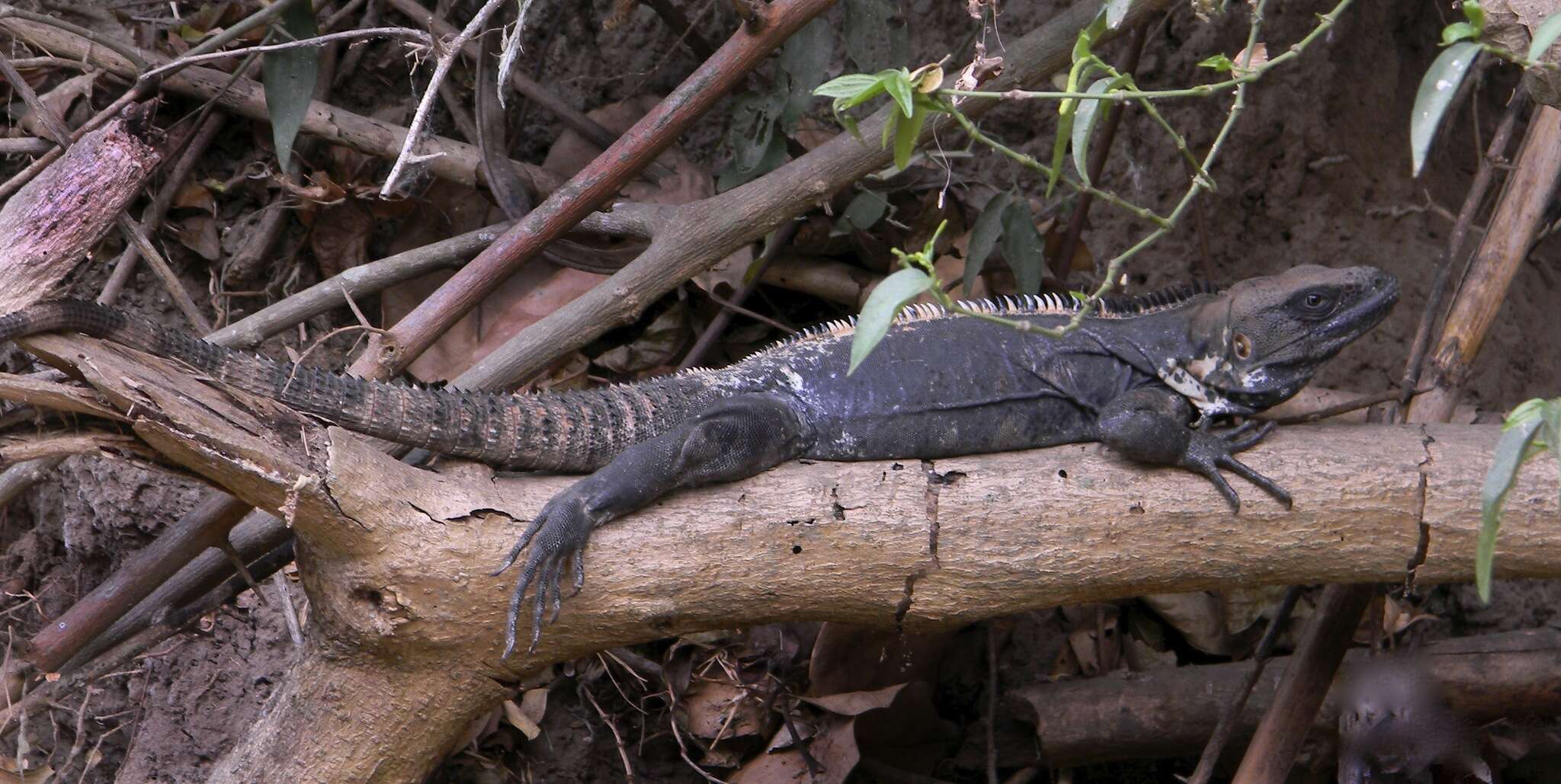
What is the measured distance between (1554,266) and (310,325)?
488 cm

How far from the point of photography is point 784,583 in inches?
101

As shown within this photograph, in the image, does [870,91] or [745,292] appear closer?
[870,91]

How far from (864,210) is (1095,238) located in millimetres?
1192

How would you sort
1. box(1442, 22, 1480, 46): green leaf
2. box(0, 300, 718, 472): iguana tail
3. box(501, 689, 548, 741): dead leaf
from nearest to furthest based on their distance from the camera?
box(1442, 22, 1480, 46): green leaf < box(0, 300, 718, 472): iguana tail < box(501, 689, 548, 741): dead leaf

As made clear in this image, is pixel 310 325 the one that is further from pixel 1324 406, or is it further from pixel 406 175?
pixel 1324 406

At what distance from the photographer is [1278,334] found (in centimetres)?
313

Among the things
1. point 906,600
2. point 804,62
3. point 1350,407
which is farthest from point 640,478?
point 1350,407

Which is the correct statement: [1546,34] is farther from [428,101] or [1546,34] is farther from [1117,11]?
[428,101]

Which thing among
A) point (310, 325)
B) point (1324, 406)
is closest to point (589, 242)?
point (310, 325)

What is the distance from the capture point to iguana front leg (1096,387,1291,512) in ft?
8.57

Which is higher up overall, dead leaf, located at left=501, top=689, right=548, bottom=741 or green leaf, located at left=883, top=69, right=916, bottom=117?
green leaf, located at left=883, top=69, right=916, bottom=117

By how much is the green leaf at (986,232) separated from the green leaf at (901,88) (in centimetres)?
206

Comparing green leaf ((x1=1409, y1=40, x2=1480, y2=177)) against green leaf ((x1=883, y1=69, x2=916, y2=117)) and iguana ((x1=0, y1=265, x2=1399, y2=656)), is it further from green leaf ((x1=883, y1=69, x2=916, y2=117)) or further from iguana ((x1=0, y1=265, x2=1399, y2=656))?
iguana ((x1=0, y1=265, x2=1399, y2=656))

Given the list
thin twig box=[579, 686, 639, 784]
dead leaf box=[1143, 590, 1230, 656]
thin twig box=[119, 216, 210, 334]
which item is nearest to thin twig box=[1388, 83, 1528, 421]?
dead leaf box=[1143, 590, 1230, 656]
